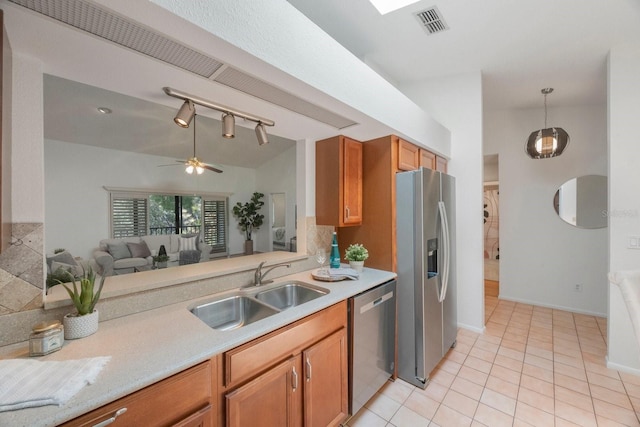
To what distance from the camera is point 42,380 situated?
2.55ft

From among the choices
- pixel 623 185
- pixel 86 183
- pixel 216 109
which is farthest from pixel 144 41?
pixel 86 183

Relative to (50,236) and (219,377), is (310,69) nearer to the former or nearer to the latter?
(219,377)

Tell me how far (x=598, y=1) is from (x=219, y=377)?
10.9 feet

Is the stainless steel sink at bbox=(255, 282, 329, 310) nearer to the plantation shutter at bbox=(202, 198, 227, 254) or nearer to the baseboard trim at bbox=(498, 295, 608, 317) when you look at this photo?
the baseboard trim at bbox=(498, 295, 608, 317)

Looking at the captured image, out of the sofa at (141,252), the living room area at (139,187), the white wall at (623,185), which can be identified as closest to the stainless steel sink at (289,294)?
the white wall at (623,185)

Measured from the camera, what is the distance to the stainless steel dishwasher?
1.66 m

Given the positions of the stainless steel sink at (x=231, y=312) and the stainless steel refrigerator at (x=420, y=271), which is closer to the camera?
the stainless steel sink at (x=231, y=312)

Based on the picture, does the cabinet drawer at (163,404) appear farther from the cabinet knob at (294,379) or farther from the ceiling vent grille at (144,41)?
the ceiling vent grille at (144,41)

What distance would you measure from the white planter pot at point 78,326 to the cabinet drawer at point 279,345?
62 cm

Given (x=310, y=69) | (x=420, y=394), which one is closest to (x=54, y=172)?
(x=310, y=69)

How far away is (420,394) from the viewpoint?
1.91 meters

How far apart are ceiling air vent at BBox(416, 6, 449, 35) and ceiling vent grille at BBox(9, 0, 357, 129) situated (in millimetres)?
1393

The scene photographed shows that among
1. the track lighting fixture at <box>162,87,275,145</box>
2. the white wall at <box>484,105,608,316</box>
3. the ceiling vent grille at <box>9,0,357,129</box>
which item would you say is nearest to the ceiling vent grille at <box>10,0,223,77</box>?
the ceiling vent grille at <box>9,0,357,129</box>

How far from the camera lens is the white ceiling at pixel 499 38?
6.24 ft
